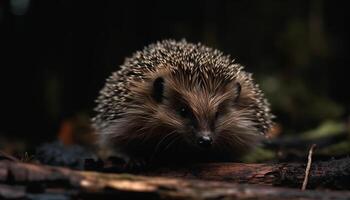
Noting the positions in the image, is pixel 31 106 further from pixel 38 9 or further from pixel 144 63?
pixel 144 63

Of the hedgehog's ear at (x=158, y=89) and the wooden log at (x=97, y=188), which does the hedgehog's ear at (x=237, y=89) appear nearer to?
the hedgehog's ear at (x=158, y=89)

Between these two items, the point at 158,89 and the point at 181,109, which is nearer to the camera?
the point at 181,109

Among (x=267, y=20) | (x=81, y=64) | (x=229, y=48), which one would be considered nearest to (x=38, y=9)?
(x=81, y=64)

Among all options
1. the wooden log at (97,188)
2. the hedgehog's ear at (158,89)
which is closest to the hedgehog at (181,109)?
the hedgehog's ear at (158,89)

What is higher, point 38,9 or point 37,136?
point 38,9

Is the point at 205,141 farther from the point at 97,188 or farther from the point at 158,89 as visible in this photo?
the point at 97,188

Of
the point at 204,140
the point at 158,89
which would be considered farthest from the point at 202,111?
the point at 158,89
